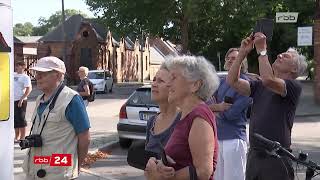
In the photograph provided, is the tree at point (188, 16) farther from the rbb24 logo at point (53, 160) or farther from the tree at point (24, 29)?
the tree at point (24, 29)

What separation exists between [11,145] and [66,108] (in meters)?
0.52

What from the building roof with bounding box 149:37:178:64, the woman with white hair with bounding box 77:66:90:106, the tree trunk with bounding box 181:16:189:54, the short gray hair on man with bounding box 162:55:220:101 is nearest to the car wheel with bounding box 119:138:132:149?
the woman with white hair with bounding box 77:66:90:106

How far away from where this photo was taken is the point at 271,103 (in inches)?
185

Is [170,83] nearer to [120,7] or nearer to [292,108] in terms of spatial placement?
[292,108]

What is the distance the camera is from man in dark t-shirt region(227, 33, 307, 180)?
454 cm

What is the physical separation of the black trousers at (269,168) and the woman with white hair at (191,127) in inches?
56.0

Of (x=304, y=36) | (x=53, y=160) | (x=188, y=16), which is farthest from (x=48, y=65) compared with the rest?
(x=188, y=16)

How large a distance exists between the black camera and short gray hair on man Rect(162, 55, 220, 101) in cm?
164

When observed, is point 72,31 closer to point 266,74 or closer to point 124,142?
point 124,142

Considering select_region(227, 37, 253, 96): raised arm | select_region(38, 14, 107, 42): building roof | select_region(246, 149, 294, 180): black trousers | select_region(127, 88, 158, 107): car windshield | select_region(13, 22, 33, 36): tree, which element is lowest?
select_region(127, 88, 158, 107): car windshield

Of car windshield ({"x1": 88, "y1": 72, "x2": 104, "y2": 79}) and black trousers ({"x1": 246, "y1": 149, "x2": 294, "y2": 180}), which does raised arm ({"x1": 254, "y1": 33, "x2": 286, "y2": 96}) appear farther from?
car windshield ({"x1": 88, "y1": 72, "x2": 104, "y2": 79})

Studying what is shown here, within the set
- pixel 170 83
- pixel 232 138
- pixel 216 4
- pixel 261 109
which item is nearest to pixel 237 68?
pixel 261 109

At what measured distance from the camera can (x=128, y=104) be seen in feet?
42.4

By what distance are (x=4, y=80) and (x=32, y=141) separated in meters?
0.59
